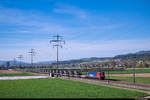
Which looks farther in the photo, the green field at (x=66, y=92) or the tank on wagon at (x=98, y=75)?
the tank on wagon at (x=98, y=75)

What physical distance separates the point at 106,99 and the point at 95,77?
74.7ft

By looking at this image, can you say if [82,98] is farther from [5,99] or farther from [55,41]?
[55,41]

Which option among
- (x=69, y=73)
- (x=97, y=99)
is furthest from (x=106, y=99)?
(x=69, y=73)

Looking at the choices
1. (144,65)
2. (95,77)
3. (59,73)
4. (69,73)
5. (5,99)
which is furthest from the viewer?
(144,65)

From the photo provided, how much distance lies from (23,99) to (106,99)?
679cm

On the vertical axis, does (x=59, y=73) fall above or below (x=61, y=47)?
below

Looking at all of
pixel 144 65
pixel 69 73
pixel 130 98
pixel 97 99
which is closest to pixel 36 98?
pixel 97 99

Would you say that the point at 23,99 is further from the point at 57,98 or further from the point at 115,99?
the point at 115,99

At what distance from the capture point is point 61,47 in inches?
1844

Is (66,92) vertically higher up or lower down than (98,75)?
lower down

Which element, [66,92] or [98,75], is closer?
[66,92]

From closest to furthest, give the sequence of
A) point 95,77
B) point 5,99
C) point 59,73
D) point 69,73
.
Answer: point 5,99, point 95,77, point 69,73, point 59,73

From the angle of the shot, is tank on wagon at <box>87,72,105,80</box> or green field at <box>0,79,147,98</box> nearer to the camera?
green field at <box>0,79,147,98</box>

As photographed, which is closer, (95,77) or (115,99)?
(115,99)
